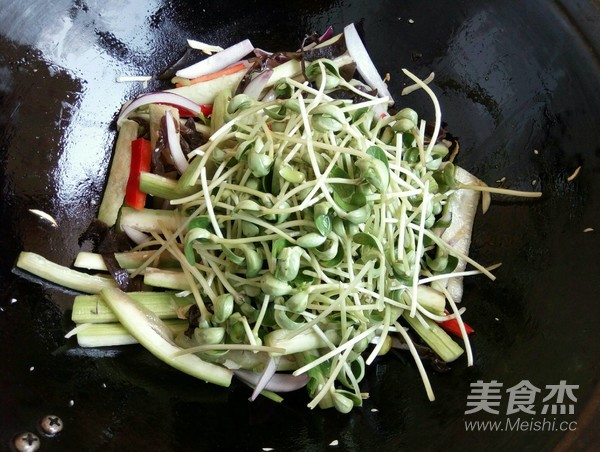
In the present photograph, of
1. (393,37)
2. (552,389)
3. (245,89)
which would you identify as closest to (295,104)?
(245,89)

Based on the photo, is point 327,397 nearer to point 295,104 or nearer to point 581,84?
point 295,104

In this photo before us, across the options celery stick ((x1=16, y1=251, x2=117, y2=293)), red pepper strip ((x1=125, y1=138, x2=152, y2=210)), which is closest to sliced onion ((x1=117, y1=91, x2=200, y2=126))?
red pepper strip ((x1=125, y1=138, x2=152, y2=210))

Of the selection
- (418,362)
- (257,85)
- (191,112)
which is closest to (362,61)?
(257,85)

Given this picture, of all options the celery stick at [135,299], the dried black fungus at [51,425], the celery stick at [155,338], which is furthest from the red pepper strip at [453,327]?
the dried black fungus at [51,425]

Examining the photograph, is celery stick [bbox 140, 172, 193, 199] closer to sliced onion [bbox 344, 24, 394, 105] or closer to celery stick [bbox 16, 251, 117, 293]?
celery stick [bbox 16, 251, 117, 293]

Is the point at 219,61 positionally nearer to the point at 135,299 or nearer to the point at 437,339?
the point at 135,299

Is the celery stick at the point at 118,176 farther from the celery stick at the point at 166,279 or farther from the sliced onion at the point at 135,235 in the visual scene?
the celery stick at the point at 166,279
